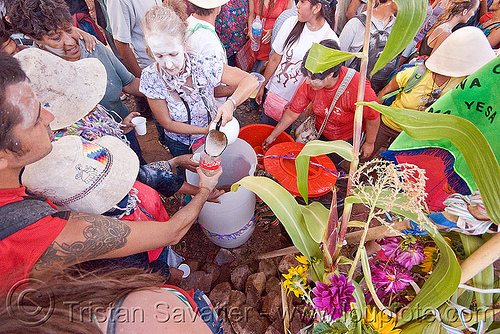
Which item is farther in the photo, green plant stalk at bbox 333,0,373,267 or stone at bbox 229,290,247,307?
stone at bbox 229,290,247,307

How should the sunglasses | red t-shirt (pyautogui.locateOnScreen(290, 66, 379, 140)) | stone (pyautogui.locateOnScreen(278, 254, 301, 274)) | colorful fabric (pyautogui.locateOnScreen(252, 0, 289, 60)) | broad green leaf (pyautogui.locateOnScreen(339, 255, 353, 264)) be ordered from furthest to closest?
colorful fabric (pyautogui.locateOnScreen(252, 0, 289, 60)) < the sunglasses < red t-shirt (pyautogui.locateOnScreen(290, 66, 379, 140)) < stone (pyautogui.locateOnScreen(278, 254, 301, 274)) < broad green leaf (pyautogui.locateOnScreen(339, 255, 353, 264))

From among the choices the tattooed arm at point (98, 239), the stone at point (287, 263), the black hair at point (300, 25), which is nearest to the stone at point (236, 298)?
the stone at point (287, 263)

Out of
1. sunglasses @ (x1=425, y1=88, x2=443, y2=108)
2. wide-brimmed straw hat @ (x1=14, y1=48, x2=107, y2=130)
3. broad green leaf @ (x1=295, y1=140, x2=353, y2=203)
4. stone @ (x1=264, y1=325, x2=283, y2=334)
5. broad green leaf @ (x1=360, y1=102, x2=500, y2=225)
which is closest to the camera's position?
broad green leaf @ (x1=360, y1=102, x2=500, y2=225)

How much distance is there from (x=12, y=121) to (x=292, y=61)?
1.54m

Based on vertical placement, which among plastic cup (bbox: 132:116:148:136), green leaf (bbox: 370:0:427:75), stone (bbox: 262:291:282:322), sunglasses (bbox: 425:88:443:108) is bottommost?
stone (bbox: 262:291:282:322)

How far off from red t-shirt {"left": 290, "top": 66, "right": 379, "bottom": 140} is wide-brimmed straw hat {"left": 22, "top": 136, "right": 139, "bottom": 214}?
45.0 inches

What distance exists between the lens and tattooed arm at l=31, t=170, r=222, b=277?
0.66 m

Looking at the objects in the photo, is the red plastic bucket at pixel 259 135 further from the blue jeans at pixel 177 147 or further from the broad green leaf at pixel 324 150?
the broad green leaf at pixel 324 150

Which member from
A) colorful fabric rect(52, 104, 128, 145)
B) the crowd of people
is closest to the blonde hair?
the crowd of people

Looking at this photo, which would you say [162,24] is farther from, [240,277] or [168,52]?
[240,277]

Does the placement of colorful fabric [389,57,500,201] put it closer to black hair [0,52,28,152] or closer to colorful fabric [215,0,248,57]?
black hair [0,52,28,152]

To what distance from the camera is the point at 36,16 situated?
1149 millimetres

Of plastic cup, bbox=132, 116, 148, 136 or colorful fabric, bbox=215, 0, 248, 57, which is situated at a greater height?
colorful fabric, bbox=215, 0, 248, 57

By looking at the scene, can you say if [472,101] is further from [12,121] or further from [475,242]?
[12,121]
